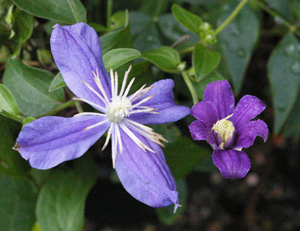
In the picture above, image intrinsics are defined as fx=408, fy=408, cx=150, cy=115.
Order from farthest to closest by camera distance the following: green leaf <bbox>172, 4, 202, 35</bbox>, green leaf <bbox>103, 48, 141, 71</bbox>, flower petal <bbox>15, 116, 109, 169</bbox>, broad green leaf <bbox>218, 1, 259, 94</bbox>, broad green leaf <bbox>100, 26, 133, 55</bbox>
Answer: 1. broad green leaf <bbox>218, 1, 259, 94</bbox>
2. green leaf <bbox>172, 4, 202, 35</bbox>
3. broad green leaf <bbox>100, 26, 133, 55</bbox>
4. green leaf <bbox>103, 48, 141, 71</bbox>
5. flower petal <bbox>15, 116, 109, 169</bbox>

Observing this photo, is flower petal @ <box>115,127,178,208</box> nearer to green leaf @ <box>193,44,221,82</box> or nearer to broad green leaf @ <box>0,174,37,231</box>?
green leaf @ <box>193,44,221,82</box>

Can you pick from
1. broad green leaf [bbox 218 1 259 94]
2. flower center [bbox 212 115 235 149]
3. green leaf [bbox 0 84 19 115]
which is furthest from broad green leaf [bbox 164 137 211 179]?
green leaf [bbox 0 84 19 115]

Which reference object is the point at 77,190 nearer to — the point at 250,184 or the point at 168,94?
the point at 168,94

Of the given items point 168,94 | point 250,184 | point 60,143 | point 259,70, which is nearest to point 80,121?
point 60,143

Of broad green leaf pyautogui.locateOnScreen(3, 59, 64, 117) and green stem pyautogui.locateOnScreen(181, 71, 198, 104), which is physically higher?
green stem pyautogui.locateOnScreen(181, 71, 198, 104)

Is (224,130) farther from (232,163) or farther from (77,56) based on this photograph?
(77,56)

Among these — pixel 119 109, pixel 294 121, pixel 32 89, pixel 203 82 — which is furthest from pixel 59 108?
pixel 294 121

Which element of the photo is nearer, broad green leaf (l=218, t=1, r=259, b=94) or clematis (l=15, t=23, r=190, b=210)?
clematis (l=15, t=23, r=190, b=210)
